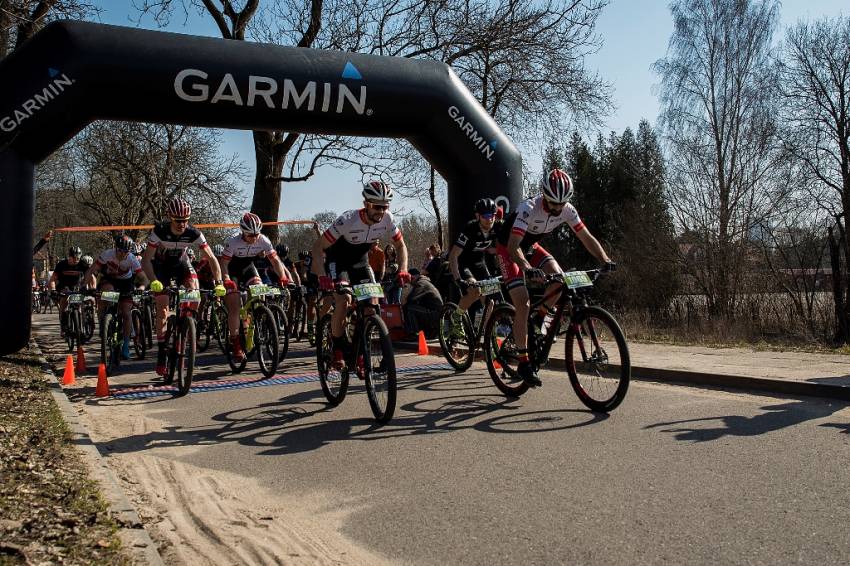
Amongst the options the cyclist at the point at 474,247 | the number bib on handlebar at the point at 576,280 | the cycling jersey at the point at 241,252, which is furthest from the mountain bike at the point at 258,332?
the number bib on handlebar at the point at 576,280

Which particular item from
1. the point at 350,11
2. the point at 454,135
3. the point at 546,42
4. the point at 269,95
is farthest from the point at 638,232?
the point at 269,95

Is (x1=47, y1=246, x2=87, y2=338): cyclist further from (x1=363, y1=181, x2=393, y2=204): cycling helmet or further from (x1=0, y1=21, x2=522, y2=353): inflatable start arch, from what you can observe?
(x1=363, y1=181, x2=393, y2=204): cycling helmet

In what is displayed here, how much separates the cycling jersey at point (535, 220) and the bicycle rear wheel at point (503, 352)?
0.80 m

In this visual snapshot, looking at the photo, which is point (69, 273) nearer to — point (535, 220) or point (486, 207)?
point (486, 207)

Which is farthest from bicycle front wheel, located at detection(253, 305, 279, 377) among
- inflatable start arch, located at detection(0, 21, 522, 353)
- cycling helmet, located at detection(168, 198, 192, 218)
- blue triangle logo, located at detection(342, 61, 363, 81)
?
blue triangle logo, located at detection(342, 61, 363, 81)

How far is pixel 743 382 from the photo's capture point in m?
7.09

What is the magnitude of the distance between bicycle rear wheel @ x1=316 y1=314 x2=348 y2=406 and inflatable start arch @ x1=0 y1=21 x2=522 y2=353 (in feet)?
16.0

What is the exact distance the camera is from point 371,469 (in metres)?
4.77

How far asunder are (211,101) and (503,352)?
20.4 ft

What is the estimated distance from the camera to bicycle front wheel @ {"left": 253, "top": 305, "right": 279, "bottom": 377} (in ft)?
30.0

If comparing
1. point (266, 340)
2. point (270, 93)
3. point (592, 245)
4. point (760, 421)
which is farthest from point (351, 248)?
point (270, 93)

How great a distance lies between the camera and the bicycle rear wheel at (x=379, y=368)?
5961mm

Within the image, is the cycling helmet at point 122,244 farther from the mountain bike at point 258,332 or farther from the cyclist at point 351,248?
the cyclist at point 351,248

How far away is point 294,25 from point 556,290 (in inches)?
558
